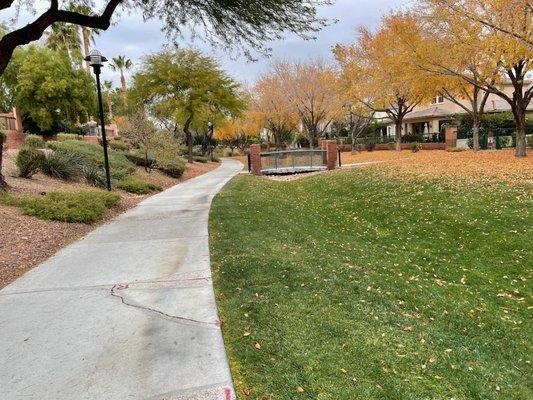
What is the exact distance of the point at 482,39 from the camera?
1421 cm

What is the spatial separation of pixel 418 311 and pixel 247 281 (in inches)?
75.8

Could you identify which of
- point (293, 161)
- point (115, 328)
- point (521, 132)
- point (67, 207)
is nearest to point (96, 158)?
point (67, 207)

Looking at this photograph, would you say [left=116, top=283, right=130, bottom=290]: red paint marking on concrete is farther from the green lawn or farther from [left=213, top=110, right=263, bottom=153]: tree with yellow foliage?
[left=213, top=110, right=263, bottom=153]: tree with yellow foliage

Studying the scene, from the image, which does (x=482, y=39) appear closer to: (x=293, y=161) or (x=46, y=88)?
(x=293, y=161)

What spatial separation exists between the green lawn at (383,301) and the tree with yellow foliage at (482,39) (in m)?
5.83

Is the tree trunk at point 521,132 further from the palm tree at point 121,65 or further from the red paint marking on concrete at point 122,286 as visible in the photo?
the palm tree at point 121,65

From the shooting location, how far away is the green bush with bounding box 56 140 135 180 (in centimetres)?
1633

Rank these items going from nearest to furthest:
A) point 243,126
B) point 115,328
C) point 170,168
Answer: point 115,328
point 170,168
point 243,126

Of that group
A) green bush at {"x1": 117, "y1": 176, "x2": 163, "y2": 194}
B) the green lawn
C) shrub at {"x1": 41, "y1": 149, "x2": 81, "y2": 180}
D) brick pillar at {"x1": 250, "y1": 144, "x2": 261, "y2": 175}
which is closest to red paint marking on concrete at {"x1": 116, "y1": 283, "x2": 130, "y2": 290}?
the green lawn

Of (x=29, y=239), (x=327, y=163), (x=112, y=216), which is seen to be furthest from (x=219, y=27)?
(x=327, y=163)

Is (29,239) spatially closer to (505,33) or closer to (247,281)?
(247,281)

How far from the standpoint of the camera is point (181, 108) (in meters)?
31.2

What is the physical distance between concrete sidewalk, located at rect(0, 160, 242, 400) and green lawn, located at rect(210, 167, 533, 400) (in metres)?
0.27

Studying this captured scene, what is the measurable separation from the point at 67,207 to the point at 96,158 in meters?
9.35
